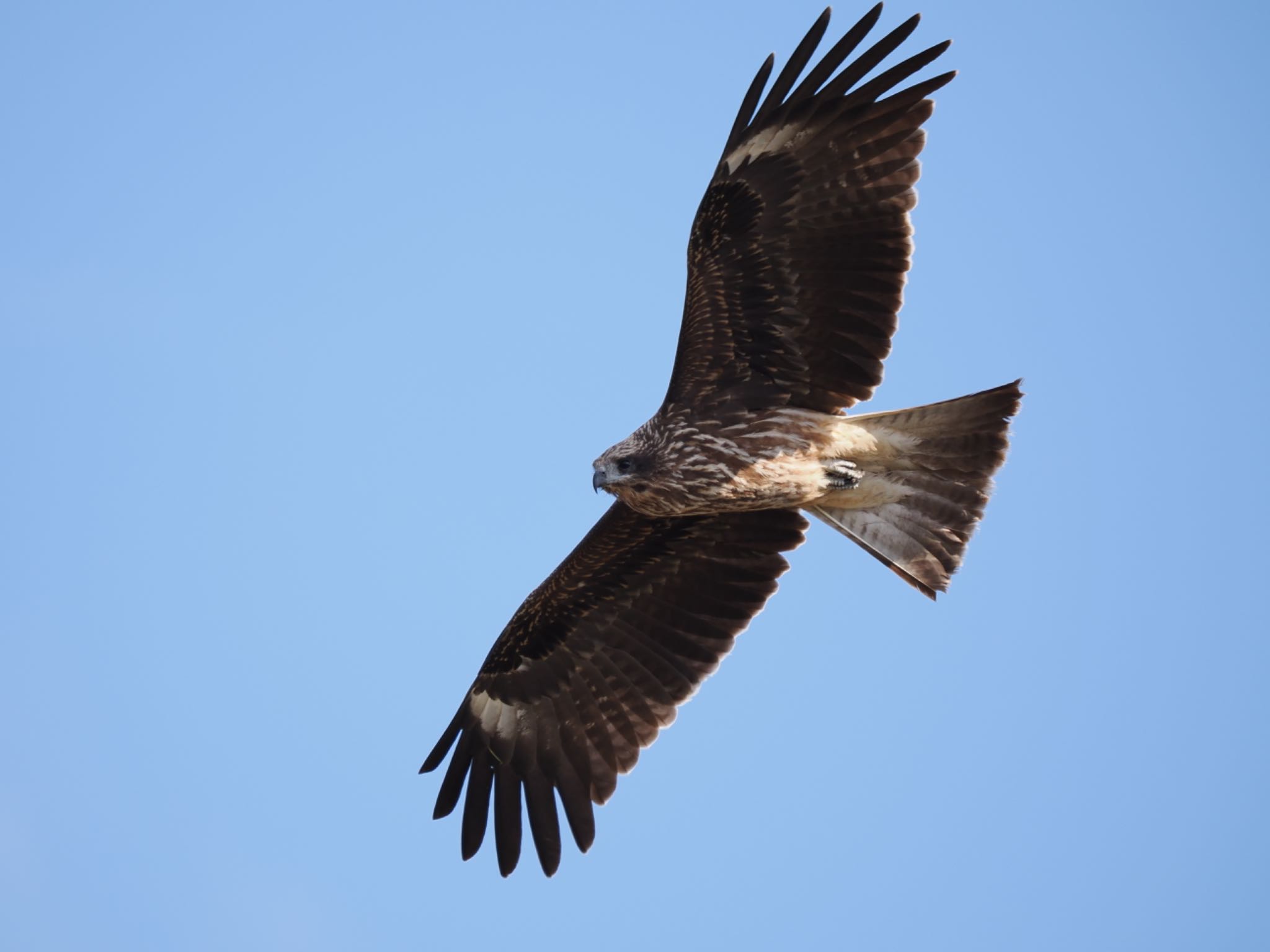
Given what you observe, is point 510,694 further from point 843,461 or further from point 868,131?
point 868,131

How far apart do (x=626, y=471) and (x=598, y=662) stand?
5.92 feet

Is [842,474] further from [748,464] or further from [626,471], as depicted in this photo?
[626,471]

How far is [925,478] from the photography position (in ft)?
31.2

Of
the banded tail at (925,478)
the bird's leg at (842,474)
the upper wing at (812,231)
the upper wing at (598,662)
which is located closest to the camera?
the upper wing at (812,231)

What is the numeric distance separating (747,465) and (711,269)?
1.22m

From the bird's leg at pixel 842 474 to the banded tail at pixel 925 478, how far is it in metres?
0.04

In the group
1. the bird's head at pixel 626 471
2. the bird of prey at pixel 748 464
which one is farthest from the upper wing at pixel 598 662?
the bird's head at pixel 626 471

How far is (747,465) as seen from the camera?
9.35 metres

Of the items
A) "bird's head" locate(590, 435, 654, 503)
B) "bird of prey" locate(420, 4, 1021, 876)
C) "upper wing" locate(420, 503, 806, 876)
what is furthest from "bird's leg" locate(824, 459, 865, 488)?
"bird's head" locate(590, 435, 654, 503)

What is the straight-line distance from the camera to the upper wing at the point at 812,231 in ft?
28.6

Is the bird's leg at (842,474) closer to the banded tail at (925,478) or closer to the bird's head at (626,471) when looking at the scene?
the banded tail at (925,478)

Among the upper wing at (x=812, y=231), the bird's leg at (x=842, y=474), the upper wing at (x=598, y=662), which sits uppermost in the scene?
the upper wing at (x=812, y=231)

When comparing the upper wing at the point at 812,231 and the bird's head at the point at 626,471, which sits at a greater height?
the upper wing at the point at 812,231

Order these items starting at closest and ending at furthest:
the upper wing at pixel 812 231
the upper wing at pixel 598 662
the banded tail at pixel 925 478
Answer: the upper wing at pixel 812 231
the banded tail at pixel 925 478
the upper wing at pixel 598 662
